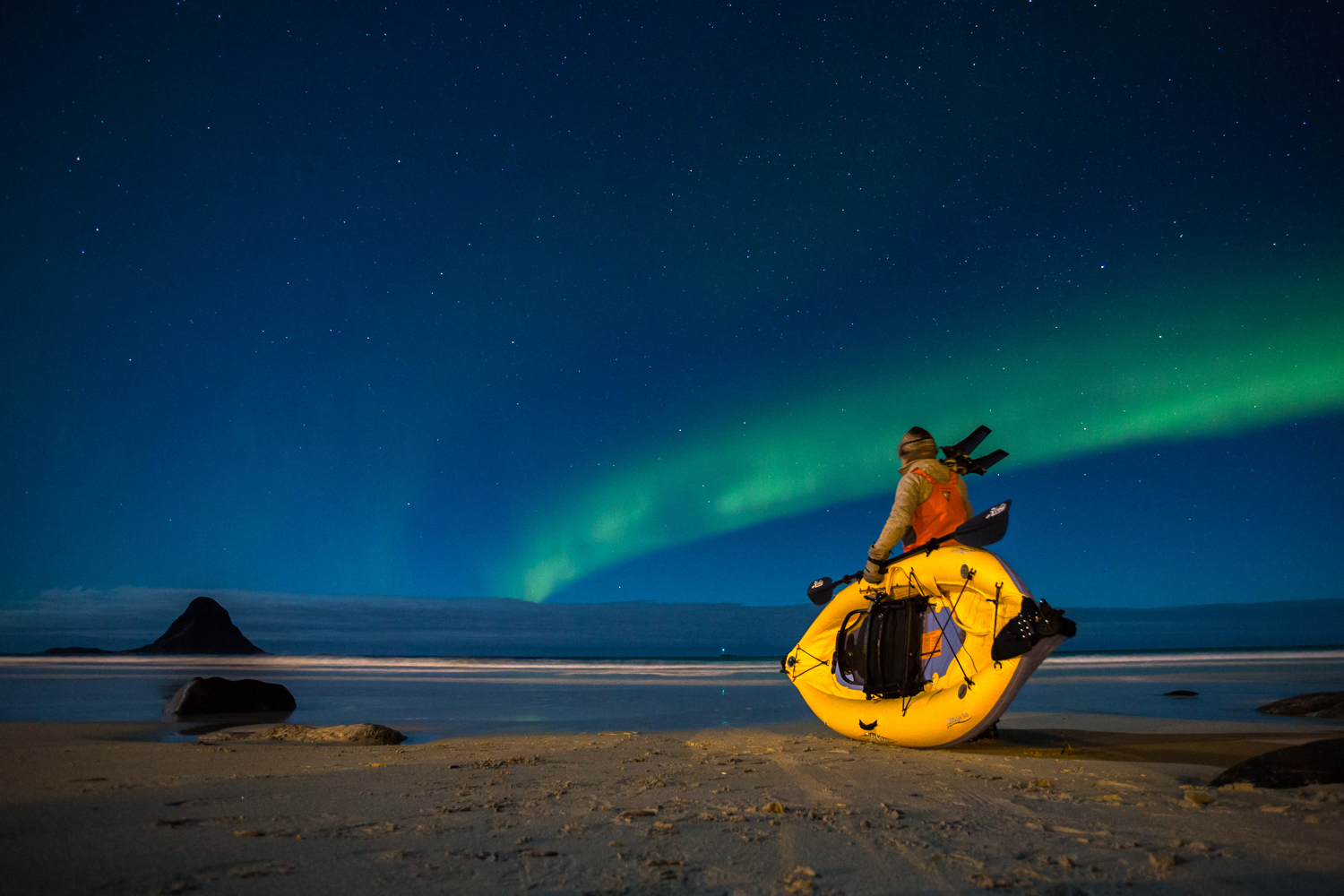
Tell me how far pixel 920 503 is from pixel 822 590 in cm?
220

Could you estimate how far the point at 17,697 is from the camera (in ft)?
38.5

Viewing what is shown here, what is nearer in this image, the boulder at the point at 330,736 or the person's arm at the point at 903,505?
the person's arm at the point at 903,505

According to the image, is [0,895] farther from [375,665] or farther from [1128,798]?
[375,665]

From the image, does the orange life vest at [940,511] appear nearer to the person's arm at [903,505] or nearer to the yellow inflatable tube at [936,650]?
the person's arm at [903,505]

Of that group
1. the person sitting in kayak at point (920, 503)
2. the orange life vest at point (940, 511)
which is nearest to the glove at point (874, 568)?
the person sitting in kayak at point (920, 503)

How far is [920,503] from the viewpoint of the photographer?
21.2 ft

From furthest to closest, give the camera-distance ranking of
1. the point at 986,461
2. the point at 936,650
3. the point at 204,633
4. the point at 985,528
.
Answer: the point at 204,633
the point at 986,461
the point at 936,650
the point at 985,528

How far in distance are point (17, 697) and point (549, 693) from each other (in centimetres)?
878

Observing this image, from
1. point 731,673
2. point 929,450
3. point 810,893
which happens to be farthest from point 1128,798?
point 731,673

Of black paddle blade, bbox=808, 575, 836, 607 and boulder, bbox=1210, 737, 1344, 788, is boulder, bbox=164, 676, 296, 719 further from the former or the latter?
boulder, bbox=1210, 737, 1344, 788

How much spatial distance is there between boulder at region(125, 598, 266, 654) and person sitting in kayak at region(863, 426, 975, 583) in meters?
67.3

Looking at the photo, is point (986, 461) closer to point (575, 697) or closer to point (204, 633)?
point (575, 697)

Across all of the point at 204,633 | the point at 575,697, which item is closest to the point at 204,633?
the point at 204,633

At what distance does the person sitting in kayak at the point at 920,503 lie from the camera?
6.38 m
